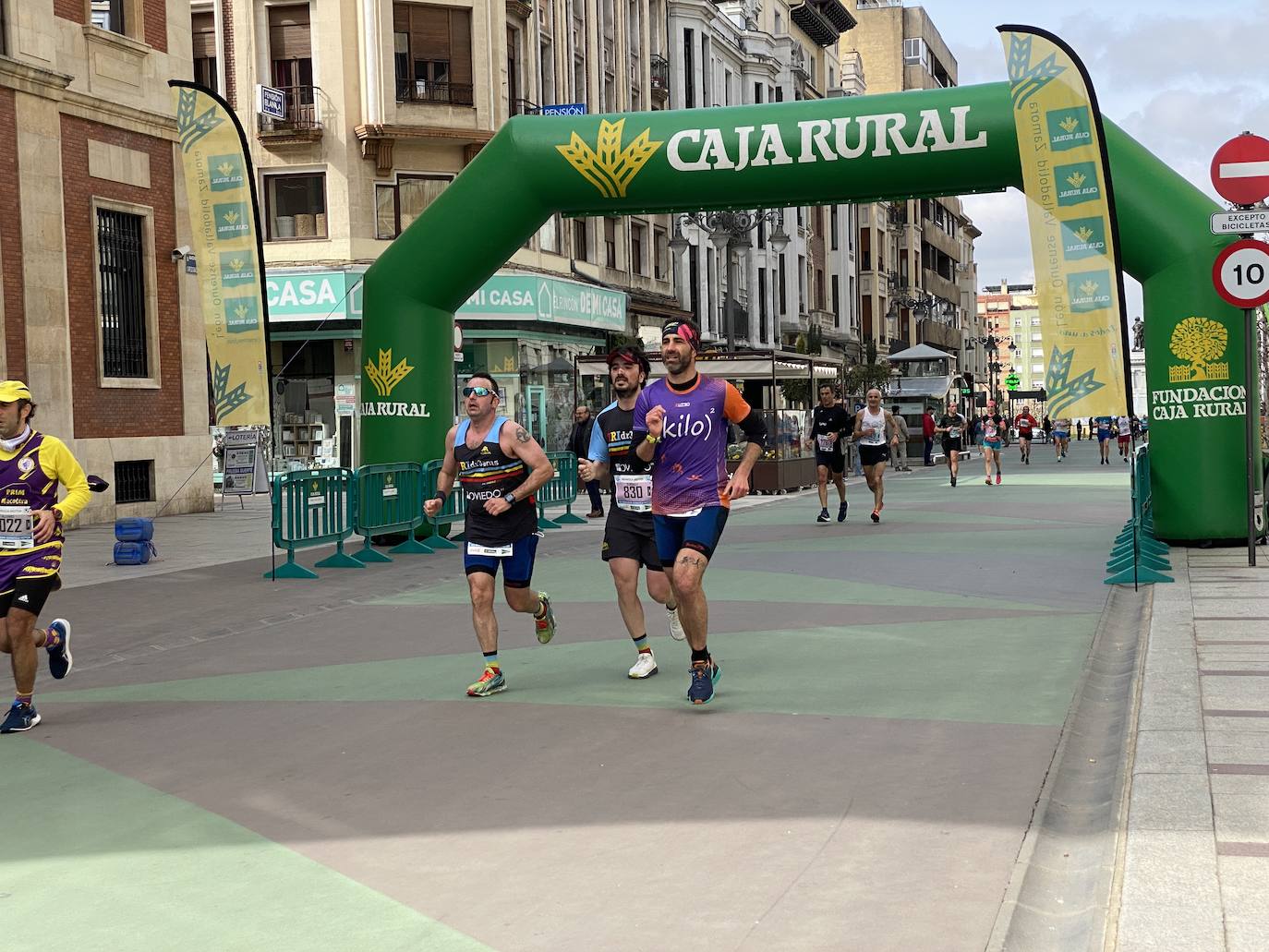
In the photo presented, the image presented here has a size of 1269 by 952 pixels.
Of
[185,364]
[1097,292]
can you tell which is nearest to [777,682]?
[1097,292]

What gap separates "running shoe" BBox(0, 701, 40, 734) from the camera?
296 inches

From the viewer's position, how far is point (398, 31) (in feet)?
110

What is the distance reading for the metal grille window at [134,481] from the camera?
74.0 ft

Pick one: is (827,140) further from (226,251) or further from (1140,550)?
(226,251)

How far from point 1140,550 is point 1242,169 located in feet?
10.8

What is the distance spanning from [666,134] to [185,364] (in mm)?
11639

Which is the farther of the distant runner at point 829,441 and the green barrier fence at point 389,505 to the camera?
the distant runner at point 829,441

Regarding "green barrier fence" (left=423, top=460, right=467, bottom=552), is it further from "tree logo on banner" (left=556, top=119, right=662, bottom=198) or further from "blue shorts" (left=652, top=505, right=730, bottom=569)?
"blue shorts" (left=652, top=505, right=730, bottom=569)

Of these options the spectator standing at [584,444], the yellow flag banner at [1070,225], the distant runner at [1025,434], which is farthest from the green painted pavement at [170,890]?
the distant runner at [1025,434]

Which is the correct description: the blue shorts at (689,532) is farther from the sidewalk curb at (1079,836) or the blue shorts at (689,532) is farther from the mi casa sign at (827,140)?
the mi casa sign at (827,140)

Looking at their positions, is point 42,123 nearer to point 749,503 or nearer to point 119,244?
point 119,244

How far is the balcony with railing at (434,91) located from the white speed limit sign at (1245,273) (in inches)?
937

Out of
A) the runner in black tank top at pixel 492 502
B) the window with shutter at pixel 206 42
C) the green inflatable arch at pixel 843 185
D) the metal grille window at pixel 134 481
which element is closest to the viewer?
the runner in black tank top at pixel 492 502

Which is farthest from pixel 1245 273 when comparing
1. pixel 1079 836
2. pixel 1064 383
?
pixel 1079 836
